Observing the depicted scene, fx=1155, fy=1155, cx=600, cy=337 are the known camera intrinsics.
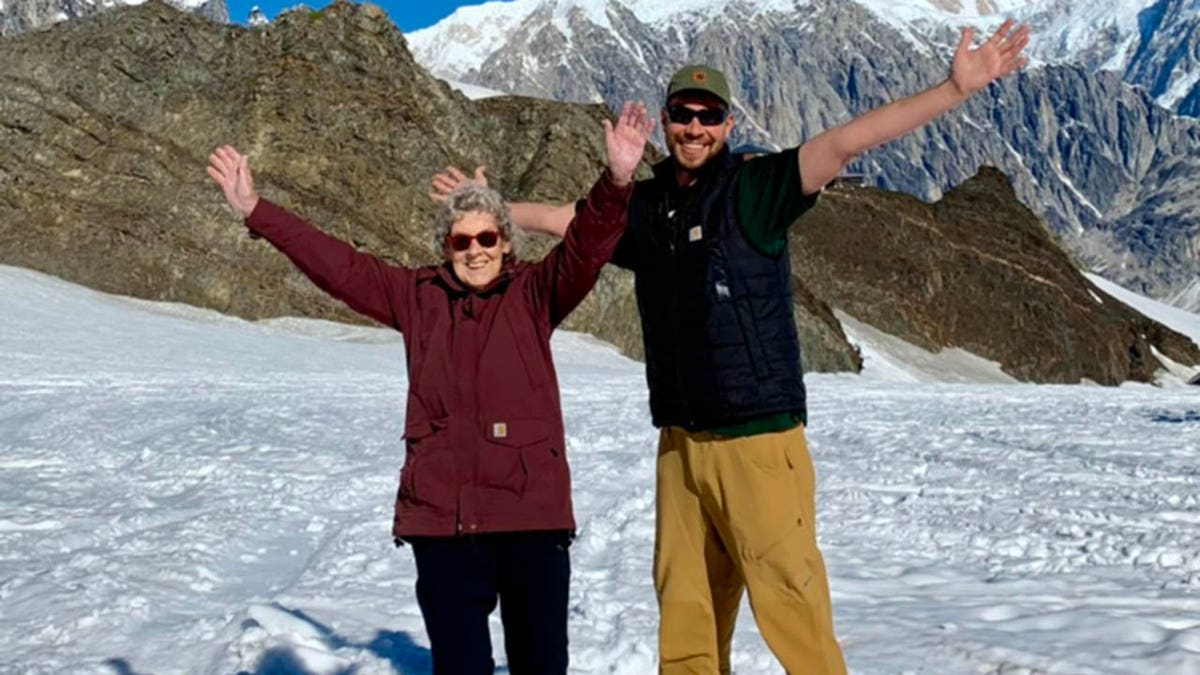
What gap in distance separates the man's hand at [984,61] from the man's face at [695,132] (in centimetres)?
84

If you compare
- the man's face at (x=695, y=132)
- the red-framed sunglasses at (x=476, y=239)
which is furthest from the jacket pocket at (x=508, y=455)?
the man's face at (x=695, y=132)

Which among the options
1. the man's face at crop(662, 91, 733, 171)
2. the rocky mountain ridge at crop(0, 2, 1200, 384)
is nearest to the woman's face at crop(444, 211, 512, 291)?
the man's face at crop(662, 91, 733, 171)

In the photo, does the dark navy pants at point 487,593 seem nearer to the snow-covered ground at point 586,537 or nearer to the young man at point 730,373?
the young man at point 730,373

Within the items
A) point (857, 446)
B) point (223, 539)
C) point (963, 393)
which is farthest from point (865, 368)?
point (223, 539)

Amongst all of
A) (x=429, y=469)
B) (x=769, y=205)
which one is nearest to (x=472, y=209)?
(x=429, y=469)

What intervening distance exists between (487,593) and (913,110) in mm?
2121

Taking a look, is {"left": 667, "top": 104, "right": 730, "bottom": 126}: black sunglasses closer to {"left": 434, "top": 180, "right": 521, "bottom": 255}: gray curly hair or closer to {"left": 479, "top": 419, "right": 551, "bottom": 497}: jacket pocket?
{"left": 434, "top": 180, "right": 521, "bottom": 255}: gray curly hair

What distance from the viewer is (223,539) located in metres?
8.62

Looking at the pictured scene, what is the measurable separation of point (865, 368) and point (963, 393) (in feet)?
134

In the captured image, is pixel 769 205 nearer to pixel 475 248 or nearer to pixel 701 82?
pixel 701 82

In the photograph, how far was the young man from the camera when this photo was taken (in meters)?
4.07

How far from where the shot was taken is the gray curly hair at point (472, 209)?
401 cm

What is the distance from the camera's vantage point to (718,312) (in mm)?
4074

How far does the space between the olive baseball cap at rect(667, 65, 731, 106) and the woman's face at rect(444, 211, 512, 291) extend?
87 cm
